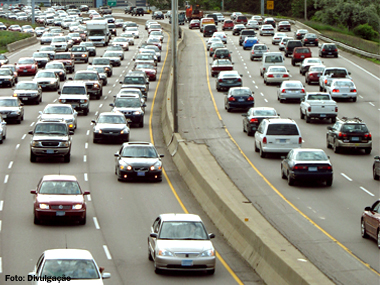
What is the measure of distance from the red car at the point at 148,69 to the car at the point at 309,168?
3381 cm

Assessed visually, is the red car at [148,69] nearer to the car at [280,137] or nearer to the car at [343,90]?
the car at [343,90]

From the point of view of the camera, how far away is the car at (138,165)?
2914 cm

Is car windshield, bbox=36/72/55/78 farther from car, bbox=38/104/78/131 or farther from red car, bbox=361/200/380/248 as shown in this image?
red car, bbox=361/200/380/248

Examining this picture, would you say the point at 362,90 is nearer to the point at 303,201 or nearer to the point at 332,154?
the point at 332,154

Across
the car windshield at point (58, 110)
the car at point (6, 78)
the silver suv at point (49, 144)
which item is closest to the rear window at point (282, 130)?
the silver suv at point (49, 144)

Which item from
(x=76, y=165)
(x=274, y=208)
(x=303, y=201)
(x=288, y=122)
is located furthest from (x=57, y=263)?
(x=288, y=122)

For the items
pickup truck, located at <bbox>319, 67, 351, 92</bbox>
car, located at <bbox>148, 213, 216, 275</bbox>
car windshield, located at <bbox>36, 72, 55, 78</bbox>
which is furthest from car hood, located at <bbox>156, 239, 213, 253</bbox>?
car windshield, located at <bbox>36, 72, 55, 78</bbox>

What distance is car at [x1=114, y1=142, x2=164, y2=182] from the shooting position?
2914cm

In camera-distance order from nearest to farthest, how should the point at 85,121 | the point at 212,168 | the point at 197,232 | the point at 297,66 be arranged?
1. the point at 197,232
2. the point at 212,168
3. the point at 85,121
4. the point at 297,66

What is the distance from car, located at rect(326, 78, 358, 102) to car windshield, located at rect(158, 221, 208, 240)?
3193cm

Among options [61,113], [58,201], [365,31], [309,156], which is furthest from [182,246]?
[365,31]

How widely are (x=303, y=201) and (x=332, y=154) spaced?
8.89 m

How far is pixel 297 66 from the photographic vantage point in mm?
66750

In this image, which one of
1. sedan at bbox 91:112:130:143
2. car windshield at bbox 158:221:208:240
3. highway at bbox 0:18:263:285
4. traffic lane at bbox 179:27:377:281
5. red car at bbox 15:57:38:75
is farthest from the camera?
red car at bbox 15:57:38:75
